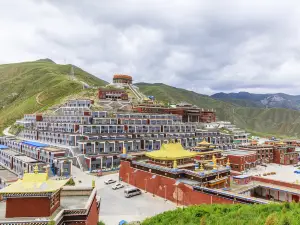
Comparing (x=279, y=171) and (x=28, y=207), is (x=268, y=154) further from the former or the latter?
(x=28, y=207)

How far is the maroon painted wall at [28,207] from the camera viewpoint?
1488cm

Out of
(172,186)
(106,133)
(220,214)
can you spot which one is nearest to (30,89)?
(106,133)

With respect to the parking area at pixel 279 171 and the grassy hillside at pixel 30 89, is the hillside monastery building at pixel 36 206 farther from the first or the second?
the grassy hillside at pixel 30 89

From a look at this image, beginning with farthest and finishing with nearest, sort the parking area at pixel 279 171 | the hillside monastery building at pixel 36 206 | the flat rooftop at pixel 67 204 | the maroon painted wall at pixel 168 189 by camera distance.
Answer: the parking area at pixel 279 171, the maroon painted wall at pixel 168 189, the hillside monastery building at pixel 36 206, the flat rooftop at pixel 67 204

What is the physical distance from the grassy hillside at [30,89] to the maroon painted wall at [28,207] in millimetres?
90720

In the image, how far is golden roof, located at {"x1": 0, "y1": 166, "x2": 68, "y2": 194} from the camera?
591 inches

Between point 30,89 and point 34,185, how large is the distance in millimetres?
141416

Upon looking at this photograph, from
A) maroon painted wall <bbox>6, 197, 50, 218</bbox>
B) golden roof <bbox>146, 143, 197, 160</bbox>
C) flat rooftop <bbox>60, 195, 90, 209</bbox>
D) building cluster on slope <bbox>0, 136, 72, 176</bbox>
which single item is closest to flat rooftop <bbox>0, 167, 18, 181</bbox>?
building cluster on slope <bbox>0, 136, 72, 176</bbox>

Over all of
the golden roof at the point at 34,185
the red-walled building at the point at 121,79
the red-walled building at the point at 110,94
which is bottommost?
the golden roof at the point at 34,185

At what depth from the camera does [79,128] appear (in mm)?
57312

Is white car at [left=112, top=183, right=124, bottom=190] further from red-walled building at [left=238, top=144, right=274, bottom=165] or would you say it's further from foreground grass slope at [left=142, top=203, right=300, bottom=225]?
red-walled building at [left=238, top=144, right=274, bottom=165]

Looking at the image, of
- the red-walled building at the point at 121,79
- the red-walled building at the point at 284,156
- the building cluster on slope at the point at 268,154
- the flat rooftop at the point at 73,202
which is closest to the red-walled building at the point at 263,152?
the building cluster on slope at the point at 268,154

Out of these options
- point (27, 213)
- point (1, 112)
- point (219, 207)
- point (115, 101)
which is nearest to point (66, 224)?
point (27, 213)

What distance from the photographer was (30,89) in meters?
144
